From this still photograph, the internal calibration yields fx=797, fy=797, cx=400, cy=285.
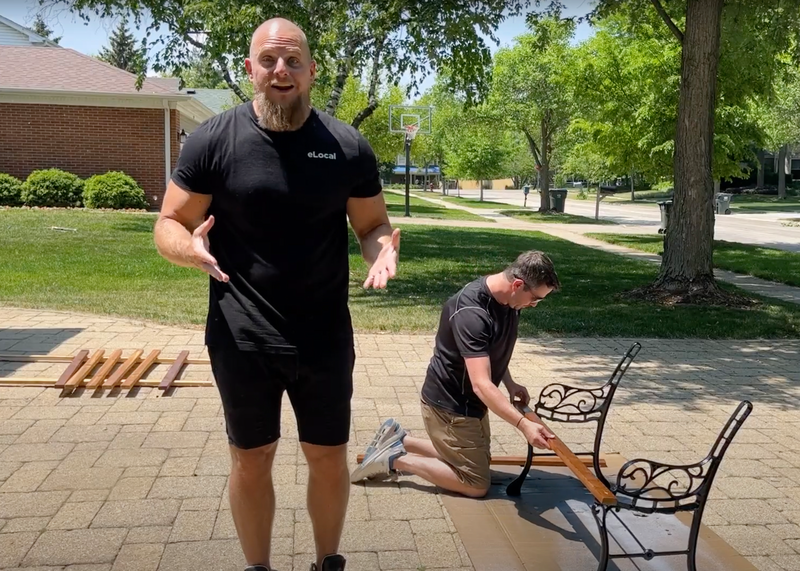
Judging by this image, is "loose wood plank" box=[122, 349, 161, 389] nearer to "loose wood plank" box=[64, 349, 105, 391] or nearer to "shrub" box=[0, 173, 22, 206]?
"loose wood plank" box=[64, 349, 105, 391]

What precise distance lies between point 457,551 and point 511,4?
34.6 feet

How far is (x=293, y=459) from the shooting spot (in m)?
4.49

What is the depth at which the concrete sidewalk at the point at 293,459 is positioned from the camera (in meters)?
3.39

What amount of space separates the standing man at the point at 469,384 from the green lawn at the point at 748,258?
37.1 ft

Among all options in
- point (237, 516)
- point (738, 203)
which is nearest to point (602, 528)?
point (237, 516)

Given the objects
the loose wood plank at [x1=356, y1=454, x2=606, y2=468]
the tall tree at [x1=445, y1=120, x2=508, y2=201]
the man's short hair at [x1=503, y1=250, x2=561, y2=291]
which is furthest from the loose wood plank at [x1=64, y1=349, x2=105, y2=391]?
the tall tree at [x1=445, y1=120, x2=508, y2=201]

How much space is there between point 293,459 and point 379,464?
0.63 m

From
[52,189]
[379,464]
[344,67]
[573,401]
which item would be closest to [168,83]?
[52,189]

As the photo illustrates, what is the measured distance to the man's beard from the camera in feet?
8.26

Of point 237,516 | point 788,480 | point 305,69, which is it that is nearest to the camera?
point 305,69

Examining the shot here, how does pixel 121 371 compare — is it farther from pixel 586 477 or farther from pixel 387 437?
pixel 586 477

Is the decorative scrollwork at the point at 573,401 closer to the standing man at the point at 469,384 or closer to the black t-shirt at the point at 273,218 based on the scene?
A: the standing man at the point at 469,384

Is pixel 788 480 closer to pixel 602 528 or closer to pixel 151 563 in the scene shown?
pixel 602 528

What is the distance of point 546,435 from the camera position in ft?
10.8
